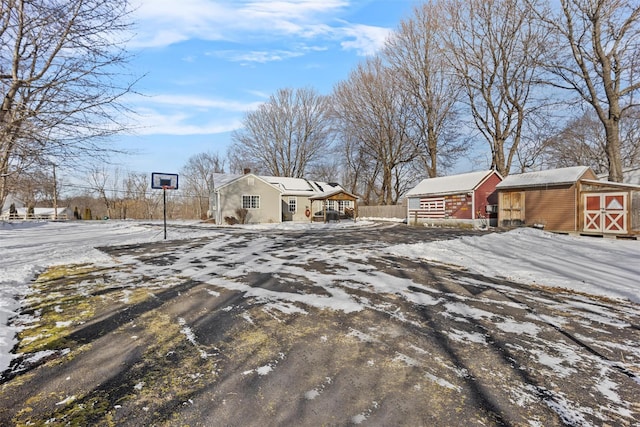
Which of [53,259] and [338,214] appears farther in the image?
[338,214]

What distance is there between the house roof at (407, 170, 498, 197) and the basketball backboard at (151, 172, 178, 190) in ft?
61.0

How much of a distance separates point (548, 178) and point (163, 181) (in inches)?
769

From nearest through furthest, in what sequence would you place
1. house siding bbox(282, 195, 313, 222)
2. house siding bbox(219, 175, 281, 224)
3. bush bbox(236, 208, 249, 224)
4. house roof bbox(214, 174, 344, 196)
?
bush bbox(236, 208, 249, 224) → house siding bbox(219, 175, 281, 224) → house roof bbox(214, 174, 344, 196) → house siding bbox(282, 195, 313, 222)

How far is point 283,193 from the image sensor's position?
28.6 m

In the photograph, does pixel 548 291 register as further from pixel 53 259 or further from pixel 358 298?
pixel 53 259

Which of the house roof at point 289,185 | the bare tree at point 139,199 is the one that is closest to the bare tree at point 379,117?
the house roof at point 289,185

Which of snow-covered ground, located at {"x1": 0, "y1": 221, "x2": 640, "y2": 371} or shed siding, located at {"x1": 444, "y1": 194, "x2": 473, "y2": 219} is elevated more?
shed siding, located at {"x1": 444, "y1": 194, "x2": 473, "y2": 219}

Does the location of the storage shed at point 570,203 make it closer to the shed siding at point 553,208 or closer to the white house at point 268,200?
the shed siding at point 553,208

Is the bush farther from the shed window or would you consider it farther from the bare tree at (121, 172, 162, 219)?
the bare tree at (121, 172, 162, 219)

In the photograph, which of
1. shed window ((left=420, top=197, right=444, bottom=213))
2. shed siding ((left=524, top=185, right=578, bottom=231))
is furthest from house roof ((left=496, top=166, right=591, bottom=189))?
shed window ((left=420, top=197, right=444, bottom=213))

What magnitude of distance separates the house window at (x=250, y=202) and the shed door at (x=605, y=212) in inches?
869

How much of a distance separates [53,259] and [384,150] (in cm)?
3084

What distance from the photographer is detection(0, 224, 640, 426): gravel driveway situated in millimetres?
2174

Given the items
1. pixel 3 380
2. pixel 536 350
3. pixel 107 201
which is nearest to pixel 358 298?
pixel 536 350
